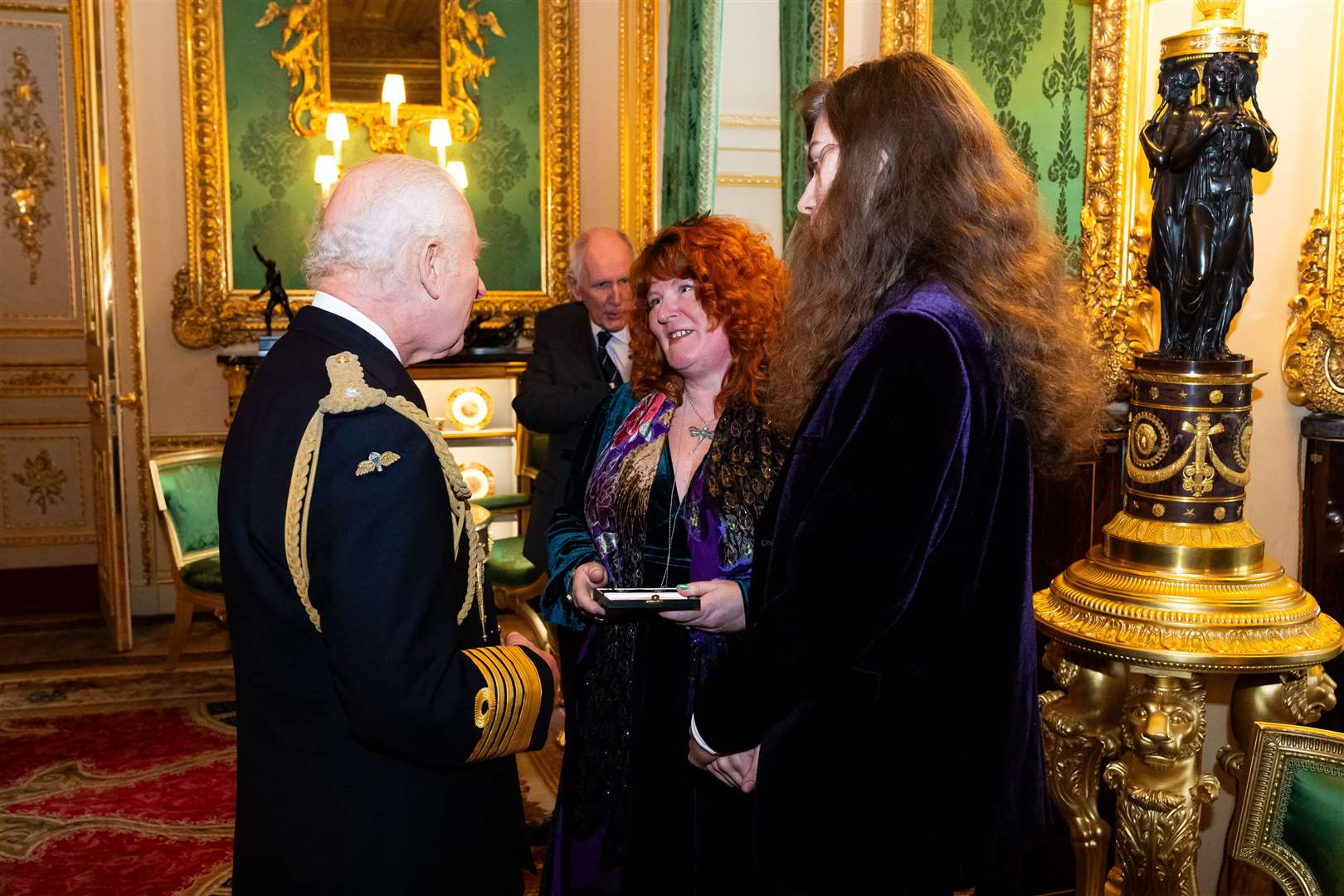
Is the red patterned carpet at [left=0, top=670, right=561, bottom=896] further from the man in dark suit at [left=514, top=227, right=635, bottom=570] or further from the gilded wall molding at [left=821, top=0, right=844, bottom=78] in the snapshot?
the gilded wall molding at [left=821, top=0, right=844, bottom=78]

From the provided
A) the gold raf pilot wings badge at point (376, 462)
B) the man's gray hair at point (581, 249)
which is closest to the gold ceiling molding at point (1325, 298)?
the man's gray hair at point (581, 249)

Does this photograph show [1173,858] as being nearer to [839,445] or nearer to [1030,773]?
[1030,773]

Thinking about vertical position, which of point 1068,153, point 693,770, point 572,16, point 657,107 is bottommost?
point 693,770

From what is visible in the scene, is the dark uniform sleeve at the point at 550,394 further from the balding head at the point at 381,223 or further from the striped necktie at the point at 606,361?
the balding head at the point at 381,223

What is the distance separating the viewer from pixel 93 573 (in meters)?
6.50

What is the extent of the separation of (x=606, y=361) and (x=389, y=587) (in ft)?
7.77

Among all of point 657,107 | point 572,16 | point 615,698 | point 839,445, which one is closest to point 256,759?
point 615,698

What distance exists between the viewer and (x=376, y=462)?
1.43m

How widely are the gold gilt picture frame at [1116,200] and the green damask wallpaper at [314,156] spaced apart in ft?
11.3

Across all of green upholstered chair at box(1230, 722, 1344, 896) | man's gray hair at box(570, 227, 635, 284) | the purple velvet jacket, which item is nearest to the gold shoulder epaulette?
the purple velvet jacket

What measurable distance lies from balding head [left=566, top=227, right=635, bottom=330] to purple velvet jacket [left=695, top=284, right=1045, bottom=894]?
2.18 metres

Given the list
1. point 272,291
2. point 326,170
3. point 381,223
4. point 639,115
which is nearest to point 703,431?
point 381,223

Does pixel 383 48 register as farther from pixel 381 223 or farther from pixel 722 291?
pixel 381 223

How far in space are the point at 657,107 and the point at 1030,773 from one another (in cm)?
416
